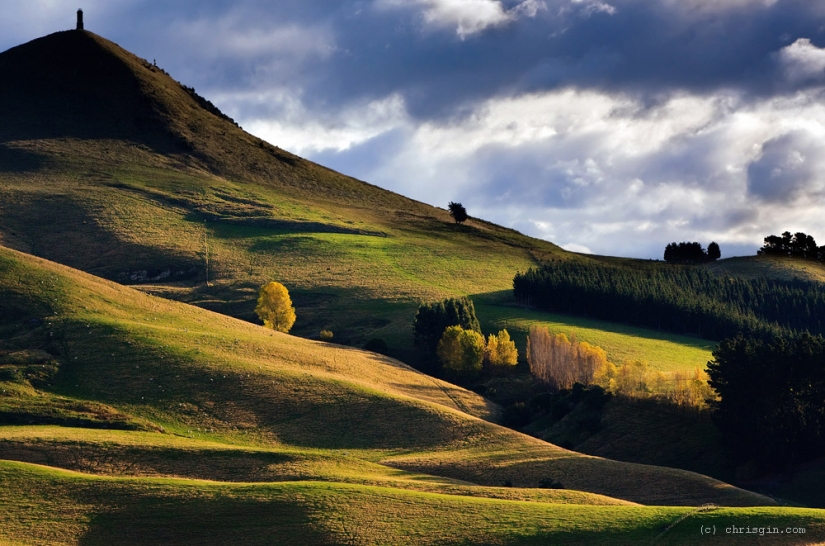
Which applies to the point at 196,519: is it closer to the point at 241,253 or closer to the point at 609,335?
the point at 609,335

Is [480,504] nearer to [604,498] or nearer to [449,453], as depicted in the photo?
[604,498]

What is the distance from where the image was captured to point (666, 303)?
155 metres

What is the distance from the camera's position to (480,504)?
193 feet

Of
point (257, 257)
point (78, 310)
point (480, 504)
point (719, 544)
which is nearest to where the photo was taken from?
point (719, 544)

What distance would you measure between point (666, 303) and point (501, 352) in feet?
143

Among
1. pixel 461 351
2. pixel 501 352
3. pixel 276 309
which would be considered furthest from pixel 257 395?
pixel 276 309

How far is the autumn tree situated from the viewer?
4761 inches

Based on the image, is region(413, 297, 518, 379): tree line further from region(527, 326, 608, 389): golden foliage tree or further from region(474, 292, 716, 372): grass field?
region(527, 326, 608, 389): golden foliage tree

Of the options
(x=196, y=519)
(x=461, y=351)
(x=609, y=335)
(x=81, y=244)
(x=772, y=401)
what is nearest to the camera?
(x=196, y=519)

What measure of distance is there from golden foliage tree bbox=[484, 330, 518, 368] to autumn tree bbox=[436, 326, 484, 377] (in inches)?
55.2

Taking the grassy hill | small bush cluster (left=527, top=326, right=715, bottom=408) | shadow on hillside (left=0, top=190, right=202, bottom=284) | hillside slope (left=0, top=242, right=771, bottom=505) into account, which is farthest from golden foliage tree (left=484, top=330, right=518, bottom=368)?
shadow on hillside (left=0, top=190, right=202, bottom=284)

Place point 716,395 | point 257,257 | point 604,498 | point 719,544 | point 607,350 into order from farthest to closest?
1. point 257,257
2. point 607,350
3. point 716,395
4. point 604,498
5. point 719,544

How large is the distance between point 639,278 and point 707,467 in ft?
288

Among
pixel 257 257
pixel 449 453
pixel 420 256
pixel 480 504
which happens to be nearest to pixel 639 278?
pixel 420 256
